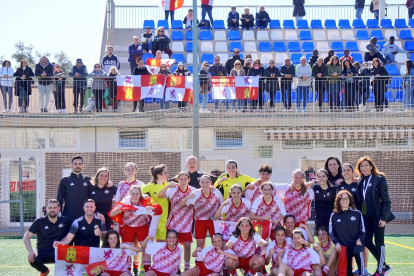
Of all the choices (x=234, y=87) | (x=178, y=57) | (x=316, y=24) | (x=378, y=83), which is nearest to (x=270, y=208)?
(x=234, y=87)

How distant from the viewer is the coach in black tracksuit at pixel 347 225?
8883mm

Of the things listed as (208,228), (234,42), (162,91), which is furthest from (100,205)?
(234,42)

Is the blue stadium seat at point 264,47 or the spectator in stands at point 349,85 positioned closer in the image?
the spectator in stands at point 349,85

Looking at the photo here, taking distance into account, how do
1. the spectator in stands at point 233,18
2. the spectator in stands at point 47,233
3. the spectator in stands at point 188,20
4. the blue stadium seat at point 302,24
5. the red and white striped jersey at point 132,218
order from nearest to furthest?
the spectator in stands at point 47,233 → the red and white striped jersey at point 132,218 → the spectator in stands at point 188,20 → the spectator in stands at point 233,18 → the blue stadium seat at point 302,24

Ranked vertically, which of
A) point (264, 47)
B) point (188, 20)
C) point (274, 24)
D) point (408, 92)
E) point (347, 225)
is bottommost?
point (347, 225)

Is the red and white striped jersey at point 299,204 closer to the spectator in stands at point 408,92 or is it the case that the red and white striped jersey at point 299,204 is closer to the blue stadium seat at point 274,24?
the spectator in stands at point 408,92

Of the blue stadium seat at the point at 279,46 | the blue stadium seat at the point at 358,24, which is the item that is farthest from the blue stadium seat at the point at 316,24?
the blue stadium seat at the point at 279,46

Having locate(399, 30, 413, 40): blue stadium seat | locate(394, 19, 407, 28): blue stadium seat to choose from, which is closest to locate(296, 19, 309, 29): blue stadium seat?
locate(394, 19, 407, 28): blue stadium seat

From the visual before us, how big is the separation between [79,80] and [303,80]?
18.7 ft

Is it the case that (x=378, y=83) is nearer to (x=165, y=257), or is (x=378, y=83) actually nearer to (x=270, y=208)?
(x=270, y=208)

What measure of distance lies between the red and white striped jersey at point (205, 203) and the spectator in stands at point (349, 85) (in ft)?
25.4

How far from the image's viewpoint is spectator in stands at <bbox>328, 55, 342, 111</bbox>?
52.9 ft

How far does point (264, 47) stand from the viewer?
2320cm

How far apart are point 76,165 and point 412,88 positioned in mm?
9947
